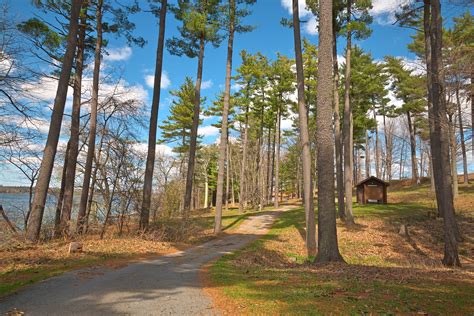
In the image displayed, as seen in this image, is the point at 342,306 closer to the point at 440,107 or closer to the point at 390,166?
the point at 440,107

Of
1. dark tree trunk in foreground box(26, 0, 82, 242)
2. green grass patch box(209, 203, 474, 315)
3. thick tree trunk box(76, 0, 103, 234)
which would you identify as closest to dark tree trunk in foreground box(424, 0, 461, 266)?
green grass patch box(209, 203, 474, 315)

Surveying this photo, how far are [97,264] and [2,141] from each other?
18.6ft

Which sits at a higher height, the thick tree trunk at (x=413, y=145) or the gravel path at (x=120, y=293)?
the thick tree trunk at (x=413, y=145)

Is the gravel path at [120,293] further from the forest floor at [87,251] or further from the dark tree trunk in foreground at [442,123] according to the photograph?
the dark tree trunk in foreground at [442,123]

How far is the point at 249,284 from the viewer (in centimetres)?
559

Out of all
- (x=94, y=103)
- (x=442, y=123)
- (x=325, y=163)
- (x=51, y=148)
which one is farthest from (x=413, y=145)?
(x=51, y=148)

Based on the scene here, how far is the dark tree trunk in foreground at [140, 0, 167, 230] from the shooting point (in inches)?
478

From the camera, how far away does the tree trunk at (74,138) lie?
1155 cm

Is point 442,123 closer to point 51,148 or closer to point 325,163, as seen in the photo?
point 325,163

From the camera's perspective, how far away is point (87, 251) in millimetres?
8766

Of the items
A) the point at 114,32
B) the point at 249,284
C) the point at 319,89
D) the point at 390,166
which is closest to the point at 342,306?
the point at 249,284

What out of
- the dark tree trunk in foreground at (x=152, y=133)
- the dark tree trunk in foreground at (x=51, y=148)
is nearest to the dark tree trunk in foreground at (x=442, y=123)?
the dark tree trunk in foreground at (x=152, y=133)

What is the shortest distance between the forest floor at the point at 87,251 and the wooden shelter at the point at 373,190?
19.0 meters

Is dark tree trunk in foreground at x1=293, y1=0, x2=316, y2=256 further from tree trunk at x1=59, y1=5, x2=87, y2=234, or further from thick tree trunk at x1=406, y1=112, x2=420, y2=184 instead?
thick tree trunk at x1=406, y1=112, x2=420, y2=184
